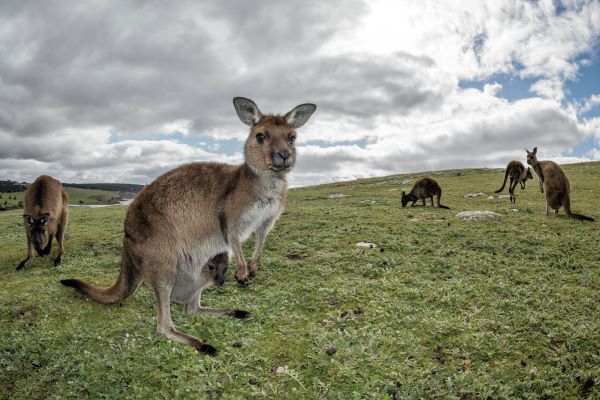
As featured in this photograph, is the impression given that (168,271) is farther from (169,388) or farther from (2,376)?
(2,376)

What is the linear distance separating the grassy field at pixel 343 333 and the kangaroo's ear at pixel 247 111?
11.7 feet

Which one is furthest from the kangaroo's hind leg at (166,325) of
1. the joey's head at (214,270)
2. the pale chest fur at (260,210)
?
the pale chest fur at (260,210)

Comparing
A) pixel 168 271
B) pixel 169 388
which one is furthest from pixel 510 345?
pixel 168 271

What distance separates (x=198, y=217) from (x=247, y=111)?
2290mm

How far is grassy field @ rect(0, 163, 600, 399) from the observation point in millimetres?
5113

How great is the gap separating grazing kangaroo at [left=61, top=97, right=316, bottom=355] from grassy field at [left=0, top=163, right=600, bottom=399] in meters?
0.60

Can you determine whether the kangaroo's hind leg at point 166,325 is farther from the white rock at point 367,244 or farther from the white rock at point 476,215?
the white rock at point 476,215

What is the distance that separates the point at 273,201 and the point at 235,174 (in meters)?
0.88

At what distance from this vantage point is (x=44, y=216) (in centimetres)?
1252

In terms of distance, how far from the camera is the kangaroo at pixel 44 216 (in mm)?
12531

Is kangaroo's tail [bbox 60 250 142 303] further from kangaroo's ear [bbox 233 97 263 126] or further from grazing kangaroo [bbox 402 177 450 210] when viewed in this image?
grazing kangaroo [bbox 402 177 450 210]

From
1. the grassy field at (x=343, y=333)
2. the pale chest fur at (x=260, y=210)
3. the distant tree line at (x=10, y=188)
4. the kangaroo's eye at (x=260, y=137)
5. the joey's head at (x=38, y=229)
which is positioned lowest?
the grassy field at (x=343, y=333)

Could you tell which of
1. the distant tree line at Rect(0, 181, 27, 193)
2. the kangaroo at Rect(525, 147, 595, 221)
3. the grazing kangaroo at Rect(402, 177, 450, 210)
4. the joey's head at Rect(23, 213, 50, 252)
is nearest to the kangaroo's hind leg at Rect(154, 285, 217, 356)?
the joey's head at Rect(23, 213, 50, 252)

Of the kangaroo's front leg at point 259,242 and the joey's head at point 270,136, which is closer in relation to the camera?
the joey's head at point 270,136
